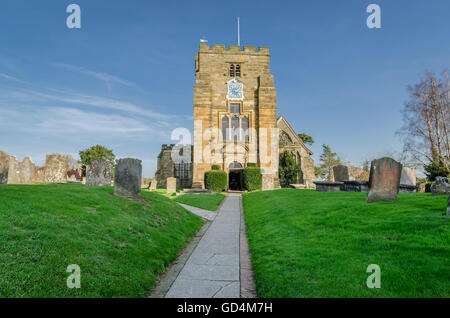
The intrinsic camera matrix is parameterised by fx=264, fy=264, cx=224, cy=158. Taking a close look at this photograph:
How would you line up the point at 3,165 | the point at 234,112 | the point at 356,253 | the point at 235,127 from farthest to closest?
the point at 234,112
the point at 235,127
the point at 3,165
the point at 356,253

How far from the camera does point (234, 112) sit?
3108 cm

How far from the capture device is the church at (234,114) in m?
29.6

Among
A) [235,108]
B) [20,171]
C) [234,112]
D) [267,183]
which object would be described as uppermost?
[235,108]

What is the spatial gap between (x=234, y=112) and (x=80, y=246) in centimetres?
2756

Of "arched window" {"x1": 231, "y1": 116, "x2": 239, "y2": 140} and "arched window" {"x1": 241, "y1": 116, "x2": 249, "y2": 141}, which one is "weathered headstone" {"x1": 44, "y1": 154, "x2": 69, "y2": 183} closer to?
"arched window" {"x1": 231, "y1": 116, "x2": 239, "y2": 140}

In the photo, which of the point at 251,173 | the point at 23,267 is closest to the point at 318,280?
the point at 23,267

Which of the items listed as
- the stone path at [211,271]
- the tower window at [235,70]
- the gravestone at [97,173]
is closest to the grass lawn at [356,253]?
the stone path at [211,271]

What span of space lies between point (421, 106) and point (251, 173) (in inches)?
679

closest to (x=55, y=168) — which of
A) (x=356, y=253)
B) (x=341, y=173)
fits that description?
(x=341, y=173)

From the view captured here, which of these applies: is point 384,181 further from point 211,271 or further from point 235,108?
point 235,108

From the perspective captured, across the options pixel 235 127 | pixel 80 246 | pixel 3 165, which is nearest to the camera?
pixel 80 246
